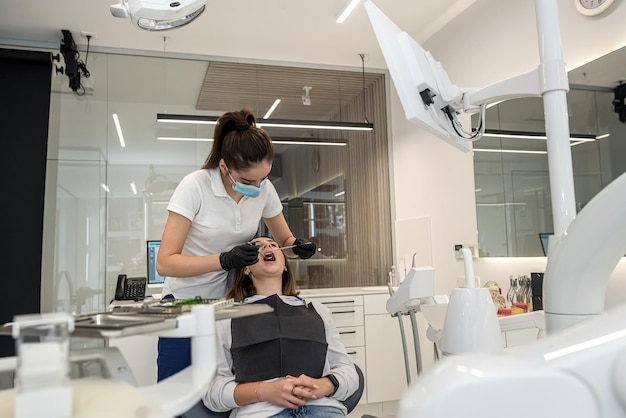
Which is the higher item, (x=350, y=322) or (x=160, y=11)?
(x=160, y=11)

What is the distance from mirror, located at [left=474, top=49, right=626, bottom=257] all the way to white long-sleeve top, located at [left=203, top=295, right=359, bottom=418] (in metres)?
1.51

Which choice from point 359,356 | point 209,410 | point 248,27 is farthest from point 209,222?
point 248,27

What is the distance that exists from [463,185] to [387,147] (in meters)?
1.35

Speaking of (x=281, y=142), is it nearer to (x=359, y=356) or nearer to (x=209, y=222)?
(x=359, y=356)

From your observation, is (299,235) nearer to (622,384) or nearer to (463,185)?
(463,185)

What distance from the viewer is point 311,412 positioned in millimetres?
1673

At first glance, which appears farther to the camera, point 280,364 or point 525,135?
point 525,135

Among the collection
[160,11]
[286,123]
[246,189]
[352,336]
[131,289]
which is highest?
[286,123]

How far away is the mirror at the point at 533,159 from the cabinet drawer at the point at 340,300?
101 cm

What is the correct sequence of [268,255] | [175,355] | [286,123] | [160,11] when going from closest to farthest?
1. [160,11]
2. [175,355]
3. [268,255]
4. [286,123]

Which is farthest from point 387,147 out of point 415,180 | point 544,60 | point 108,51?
point 544,60

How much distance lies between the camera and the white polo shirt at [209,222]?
1803mm

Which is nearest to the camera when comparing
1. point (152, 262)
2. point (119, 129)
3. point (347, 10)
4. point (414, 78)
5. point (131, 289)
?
point (414, 78)

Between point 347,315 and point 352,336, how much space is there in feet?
0.54
